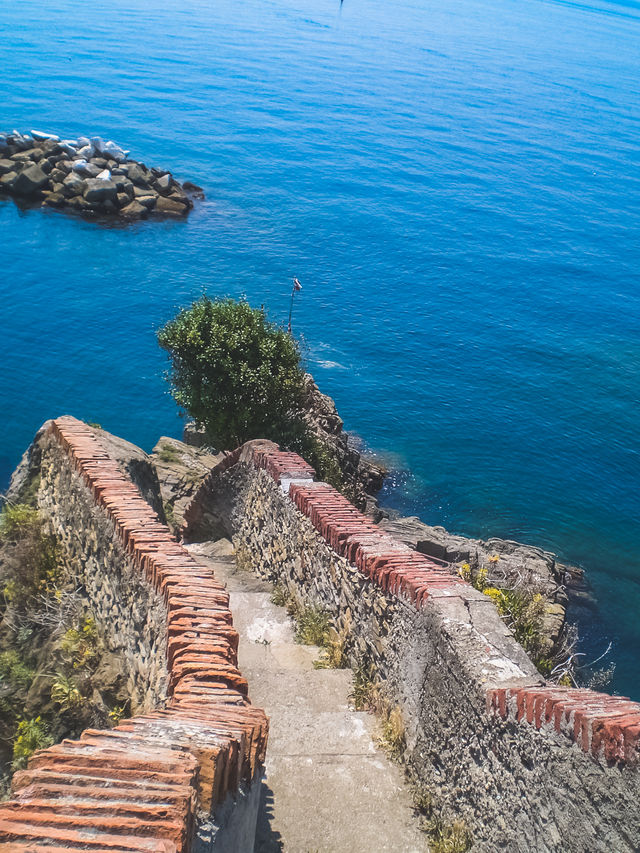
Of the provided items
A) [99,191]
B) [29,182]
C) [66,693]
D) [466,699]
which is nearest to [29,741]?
[66,693]

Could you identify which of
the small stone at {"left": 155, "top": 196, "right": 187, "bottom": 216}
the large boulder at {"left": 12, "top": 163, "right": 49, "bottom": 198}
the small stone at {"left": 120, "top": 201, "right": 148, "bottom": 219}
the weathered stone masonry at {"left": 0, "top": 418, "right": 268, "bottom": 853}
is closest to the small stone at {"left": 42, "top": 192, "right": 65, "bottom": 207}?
the large boulder at {"left": 12, "top": 163, "right": 49, "bottom": 198}

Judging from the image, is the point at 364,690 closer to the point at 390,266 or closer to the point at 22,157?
the point at 390,266

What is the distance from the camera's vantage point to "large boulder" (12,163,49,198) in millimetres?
53719

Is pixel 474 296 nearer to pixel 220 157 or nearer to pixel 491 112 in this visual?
pixel 220 157

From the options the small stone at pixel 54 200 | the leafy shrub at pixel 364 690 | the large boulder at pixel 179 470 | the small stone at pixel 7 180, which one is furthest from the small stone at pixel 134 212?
the leafy shrub at pixel 364 690

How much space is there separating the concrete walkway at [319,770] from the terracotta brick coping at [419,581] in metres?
1.60

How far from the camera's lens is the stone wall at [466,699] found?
5.64 meters

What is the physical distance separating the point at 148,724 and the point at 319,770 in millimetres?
3343

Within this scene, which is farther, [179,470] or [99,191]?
[99,191]

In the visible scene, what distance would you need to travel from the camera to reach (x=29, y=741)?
33.3 ft

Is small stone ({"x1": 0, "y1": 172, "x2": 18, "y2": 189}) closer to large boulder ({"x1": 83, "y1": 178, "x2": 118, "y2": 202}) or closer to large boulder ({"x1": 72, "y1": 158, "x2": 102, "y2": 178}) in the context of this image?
large boulder ({"x1": 72, "y1": 158, "x2": 102, "y2": 178})

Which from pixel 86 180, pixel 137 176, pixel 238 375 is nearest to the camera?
pixel 238 375

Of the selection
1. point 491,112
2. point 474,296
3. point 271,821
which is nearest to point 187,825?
point 271,821

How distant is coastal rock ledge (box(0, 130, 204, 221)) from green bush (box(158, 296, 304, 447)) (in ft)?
125
